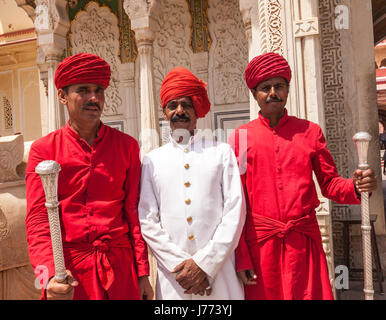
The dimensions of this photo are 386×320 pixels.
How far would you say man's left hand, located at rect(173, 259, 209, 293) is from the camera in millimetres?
1522

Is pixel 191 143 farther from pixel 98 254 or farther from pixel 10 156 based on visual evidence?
pixel 10 156

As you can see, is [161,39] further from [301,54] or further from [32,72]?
[32,72]

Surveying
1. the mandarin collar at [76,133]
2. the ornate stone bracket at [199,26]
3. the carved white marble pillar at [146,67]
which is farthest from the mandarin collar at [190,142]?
the ornate stone bracket at [199,26]

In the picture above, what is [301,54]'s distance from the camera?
10.5 ft

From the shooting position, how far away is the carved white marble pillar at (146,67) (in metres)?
4.48

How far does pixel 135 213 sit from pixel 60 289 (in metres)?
0.43

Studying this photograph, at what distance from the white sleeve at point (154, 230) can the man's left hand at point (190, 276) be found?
0.03 m

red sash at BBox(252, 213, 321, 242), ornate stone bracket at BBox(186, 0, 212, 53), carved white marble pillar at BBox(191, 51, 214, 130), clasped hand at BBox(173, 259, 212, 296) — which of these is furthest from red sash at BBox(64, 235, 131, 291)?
ornate stone bracket at BBox(186, 0, 212, 53)

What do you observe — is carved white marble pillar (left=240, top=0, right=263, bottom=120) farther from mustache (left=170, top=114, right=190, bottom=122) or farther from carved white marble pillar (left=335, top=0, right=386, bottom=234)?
mustache (left=170, top=114, right=190, bottom=122)

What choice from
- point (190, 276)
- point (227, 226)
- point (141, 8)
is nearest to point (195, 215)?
point (227, 226)

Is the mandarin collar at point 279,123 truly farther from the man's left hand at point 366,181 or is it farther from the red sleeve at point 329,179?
the man's left hand at point 366,181

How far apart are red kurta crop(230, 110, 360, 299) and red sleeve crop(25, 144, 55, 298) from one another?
0.76m
